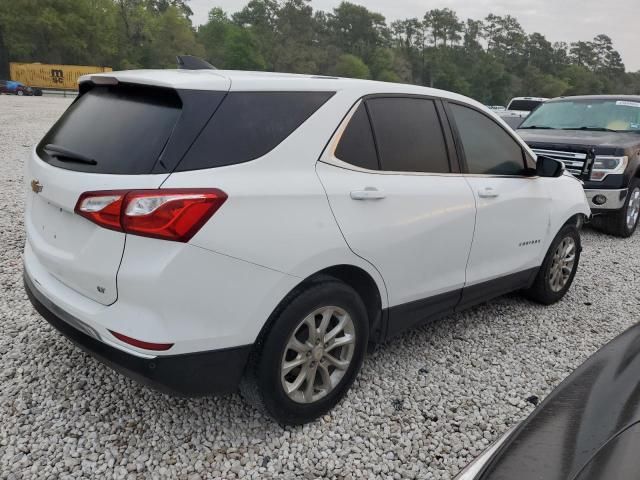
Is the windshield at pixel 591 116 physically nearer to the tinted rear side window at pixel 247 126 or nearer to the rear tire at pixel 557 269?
the rear tire at pixel 557 269

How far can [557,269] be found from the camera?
440 centimetres

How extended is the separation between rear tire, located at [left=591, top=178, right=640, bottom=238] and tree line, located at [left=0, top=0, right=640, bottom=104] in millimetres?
67439

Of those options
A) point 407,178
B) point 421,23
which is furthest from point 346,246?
point 421,23

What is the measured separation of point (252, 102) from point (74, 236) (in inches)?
38.5

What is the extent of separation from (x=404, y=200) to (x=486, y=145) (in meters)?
1.13

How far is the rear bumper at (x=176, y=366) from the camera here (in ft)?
7.02

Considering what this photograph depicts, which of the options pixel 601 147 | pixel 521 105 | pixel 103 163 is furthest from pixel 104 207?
pixel 521 105

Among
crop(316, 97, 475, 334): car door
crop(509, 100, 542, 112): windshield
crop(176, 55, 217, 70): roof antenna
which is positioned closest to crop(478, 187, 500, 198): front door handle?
crop(316, 97, 475, 334): car door

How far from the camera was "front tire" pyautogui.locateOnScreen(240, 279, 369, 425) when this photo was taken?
2373 millimetres

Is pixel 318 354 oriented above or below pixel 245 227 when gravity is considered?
below

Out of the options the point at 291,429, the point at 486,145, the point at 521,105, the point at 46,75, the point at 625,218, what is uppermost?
the point at 521,105

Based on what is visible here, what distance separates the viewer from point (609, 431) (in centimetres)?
134

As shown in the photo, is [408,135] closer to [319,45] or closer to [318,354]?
[318,354]

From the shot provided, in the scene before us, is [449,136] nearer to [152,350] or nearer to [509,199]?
[509,199]
